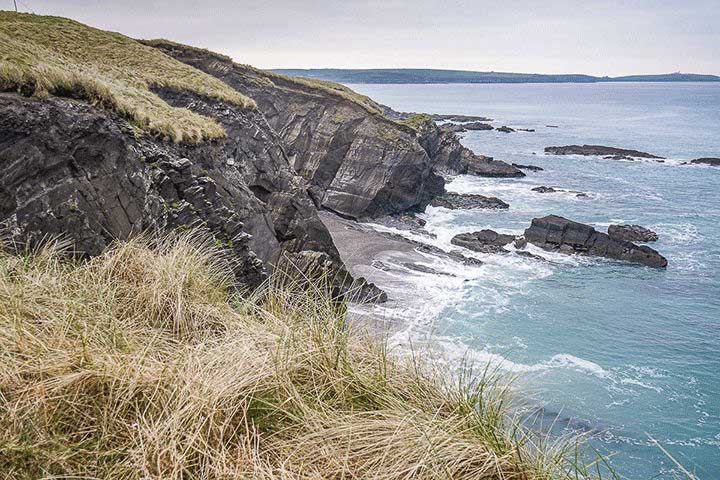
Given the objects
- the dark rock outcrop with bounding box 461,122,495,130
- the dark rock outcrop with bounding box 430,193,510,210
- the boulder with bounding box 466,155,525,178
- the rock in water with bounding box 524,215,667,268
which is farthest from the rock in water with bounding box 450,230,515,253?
the dark rock outcrop with bounding box 461,122,495,130

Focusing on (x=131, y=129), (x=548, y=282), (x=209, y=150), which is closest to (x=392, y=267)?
(x=548, y=282)

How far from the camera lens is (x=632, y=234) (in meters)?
35.8

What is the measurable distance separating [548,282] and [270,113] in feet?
96.9

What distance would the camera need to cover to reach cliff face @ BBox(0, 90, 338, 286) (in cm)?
850

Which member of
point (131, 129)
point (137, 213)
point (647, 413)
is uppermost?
point (131, 129)

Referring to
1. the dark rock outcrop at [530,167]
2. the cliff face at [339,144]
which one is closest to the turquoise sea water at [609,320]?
the cliff face at [339,144]

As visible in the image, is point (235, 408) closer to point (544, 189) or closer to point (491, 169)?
point (544, 189)

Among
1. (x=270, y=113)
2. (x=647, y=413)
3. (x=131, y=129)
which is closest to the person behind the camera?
(x=131, y=129)

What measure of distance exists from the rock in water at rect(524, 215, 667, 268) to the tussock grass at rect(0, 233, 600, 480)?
32450 mm

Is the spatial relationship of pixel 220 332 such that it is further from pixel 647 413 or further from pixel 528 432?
pixel 647 413

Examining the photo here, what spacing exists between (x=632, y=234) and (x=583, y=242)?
4441 mm

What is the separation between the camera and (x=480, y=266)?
30.8 metres

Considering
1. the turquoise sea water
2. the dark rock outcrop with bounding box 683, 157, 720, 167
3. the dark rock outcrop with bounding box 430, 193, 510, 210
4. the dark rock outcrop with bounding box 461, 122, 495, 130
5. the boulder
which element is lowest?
the turquoise sea water

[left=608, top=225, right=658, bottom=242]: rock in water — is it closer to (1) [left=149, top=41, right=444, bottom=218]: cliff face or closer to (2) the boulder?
(1) [left=149, top=41, right=444, bottom=218]: cliff face
